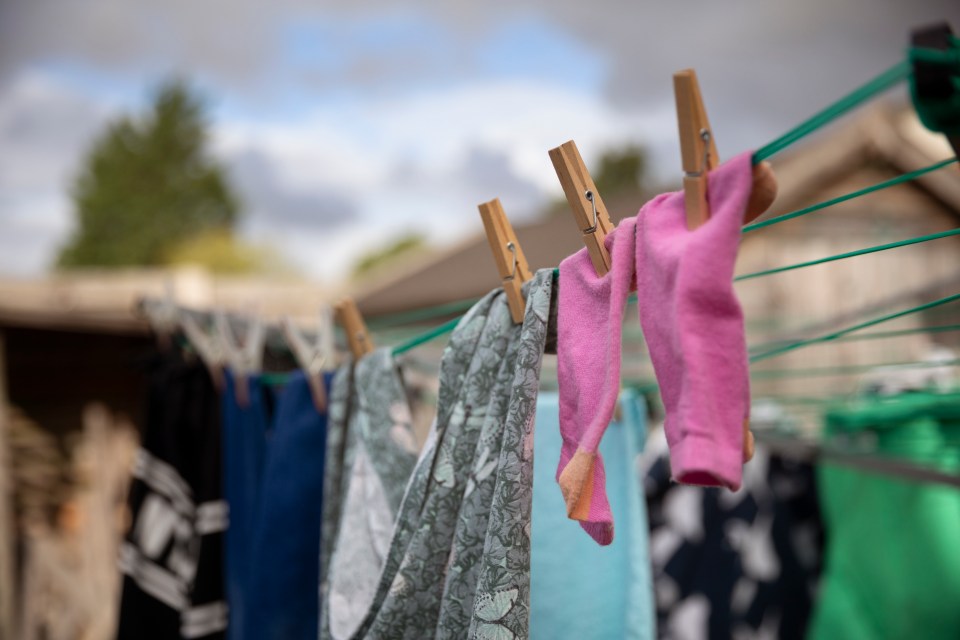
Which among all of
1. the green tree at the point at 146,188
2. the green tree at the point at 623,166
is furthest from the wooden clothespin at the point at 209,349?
the green tree at the point at 623,166

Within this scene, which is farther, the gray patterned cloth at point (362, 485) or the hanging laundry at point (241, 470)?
the hanging laundry at point (241, 470)

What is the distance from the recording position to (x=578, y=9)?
51.1 m

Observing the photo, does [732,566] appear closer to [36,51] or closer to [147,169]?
[147,169]

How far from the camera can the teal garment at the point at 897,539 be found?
44.9 inches

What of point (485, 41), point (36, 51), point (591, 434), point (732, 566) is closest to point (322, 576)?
point (591, 434)

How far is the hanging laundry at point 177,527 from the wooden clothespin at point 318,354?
0.27 metres

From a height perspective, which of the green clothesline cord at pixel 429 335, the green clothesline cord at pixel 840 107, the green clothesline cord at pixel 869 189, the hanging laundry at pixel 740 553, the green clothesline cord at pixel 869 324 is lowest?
the hanging laundry at pixel 740 553

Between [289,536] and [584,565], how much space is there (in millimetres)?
344

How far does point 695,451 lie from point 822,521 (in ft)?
4.08

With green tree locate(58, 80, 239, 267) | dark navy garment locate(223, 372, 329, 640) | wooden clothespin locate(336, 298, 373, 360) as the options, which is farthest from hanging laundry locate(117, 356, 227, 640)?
green tree locate(58, 80, 239, 267)

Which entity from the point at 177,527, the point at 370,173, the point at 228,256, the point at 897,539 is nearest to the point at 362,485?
the point at 177,527

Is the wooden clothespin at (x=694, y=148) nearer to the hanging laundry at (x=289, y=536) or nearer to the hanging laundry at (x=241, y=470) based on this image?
the hanging laundry at (x=289, y=536)

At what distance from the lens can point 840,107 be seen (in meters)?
0.35

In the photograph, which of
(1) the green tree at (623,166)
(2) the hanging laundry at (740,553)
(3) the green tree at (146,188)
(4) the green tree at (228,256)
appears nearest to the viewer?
(2) the hanging laundry at (740,553)
